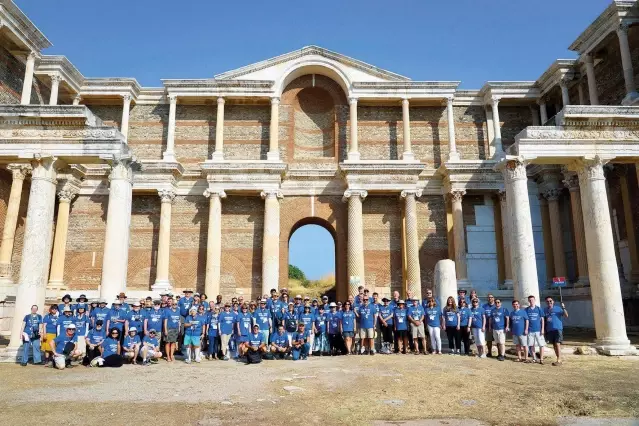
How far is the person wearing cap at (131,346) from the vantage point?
42.8 feet

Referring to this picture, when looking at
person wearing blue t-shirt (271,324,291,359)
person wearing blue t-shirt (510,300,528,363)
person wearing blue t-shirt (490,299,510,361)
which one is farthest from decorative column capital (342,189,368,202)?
person wearing blue t-shirt (510,300,528,363)

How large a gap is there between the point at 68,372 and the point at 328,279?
39359mm

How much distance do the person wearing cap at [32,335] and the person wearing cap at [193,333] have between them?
152 inches

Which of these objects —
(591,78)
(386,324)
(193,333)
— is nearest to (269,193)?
(386,324)

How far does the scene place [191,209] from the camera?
24.4 metres

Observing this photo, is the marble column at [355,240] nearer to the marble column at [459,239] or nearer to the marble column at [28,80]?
the marble column at [459,239]

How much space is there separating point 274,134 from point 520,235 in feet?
43.8

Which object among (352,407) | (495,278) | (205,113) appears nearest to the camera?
(352,407)

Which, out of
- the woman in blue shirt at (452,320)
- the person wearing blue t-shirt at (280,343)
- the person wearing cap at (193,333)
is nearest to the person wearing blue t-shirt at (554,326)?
the woman in blue shirt at (452,320)

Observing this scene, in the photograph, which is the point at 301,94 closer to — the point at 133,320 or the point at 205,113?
the point at 205,113

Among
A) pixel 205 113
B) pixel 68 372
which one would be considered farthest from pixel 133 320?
pixel 205 113

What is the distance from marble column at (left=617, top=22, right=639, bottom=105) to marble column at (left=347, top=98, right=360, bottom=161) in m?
11.5

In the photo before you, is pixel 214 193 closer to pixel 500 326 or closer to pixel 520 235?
pixel 520 235

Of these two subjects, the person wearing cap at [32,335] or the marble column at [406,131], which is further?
the marble column at [406,131]
